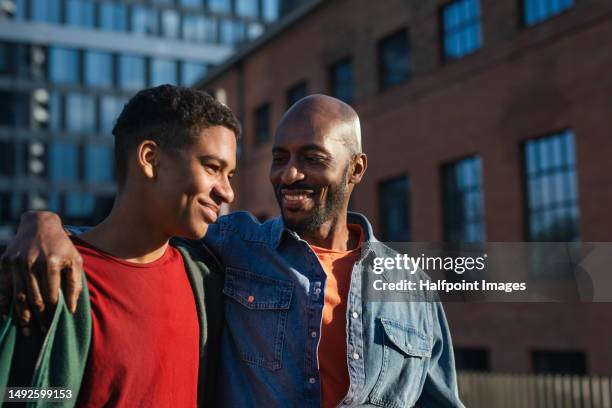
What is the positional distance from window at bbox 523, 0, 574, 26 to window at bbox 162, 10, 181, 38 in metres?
36.8

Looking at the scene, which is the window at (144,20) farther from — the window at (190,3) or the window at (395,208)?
the window at (395,208)

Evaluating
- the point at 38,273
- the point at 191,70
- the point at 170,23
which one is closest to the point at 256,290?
the point at 38,273

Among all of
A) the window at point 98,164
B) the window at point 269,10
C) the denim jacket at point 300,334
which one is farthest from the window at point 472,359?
the window at point 269,10

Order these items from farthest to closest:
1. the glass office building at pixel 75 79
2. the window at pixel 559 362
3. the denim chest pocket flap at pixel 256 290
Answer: the glass office building at pixel 75 79
the window at pixel 559 362
the denim chest pocket flap at pixel 256 290

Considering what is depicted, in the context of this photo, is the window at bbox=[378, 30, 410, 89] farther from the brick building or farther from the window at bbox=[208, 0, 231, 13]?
the window at bbox=[208, 0, 231, 13]

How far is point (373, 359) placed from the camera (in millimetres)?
3443

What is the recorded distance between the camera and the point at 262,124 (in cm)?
2723

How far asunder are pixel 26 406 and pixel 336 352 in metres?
1.33

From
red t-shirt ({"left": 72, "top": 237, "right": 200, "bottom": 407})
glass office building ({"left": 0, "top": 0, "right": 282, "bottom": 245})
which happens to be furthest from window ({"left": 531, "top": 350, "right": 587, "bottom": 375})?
glass office building ({"left": 0, "top": 0, "right": 282, "bottom": 245})

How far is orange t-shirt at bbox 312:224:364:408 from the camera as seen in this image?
335 centimetres

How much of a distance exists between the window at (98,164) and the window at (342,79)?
2832 cm

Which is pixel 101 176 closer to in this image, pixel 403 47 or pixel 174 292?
pixel 403 47

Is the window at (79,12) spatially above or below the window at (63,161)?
above

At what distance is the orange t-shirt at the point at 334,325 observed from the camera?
335cm
